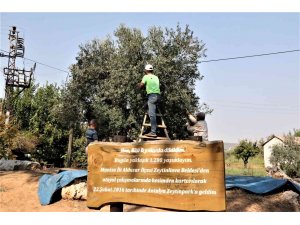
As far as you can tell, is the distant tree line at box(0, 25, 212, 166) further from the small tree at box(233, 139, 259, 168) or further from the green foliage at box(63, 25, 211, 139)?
the small tree at box(233, 139, 259, 168)

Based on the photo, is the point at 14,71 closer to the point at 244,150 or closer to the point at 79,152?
the point at 79,152

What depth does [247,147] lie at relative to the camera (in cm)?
5938

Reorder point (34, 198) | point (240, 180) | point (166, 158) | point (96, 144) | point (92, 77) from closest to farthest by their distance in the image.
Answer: point (166, 158), point (96, 144), point (34, 198), point (240, 180), point (92, 77)

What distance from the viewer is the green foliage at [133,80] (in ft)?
77.3

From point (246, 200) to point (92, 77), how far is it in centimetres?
1775

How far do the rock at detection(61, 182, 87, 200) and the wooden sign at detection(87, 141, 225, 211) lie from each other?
19.2 ft

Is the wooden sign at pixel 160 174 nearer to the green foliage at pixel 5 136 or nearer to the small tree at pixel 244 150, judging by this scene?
the green foliage at pixel 5 136

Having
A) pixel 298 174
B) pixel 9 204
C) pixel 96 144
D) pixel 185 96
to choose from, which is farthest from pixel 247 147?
pixel 96 144

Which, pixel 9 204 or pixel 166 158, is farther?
pixel 9 204

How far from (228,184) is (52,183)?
5.71m

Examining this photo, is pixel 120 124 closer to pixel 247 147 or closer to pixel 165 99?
pixel 165 99

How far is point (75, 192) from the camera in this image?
11500mm

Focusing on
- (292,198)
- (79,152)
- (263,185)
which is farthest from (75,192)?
(79,152)

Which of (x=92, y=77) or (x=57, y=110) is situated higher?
(x=92, y=77)
